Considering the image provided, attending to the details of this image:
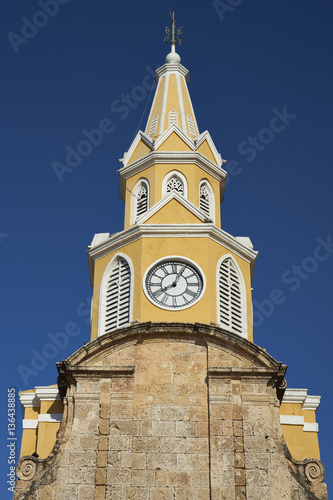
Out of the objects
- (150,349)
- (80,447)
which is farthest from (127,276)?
(80,447)

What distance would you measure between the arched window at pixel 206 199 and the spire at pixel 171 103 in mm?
2421

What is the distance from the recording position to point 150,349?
1202 inches

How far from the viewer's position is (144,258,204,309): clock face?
33094 millimetres

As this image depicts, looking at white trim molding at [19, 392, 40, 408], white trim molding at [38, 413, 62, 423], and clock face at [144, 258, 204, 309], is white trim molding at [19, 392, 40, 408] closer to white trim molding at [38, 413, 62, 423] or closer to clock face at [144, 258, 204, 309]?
white trim molding at [38, 413, 62, 423]

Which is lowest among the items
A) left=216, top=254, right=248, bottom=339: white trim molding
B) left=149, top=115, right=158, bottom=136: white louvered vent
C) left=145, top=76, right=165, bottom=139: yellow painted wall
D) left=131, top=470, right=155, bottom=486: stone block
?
left=131, top=470, right=155, bottom=486: stone block

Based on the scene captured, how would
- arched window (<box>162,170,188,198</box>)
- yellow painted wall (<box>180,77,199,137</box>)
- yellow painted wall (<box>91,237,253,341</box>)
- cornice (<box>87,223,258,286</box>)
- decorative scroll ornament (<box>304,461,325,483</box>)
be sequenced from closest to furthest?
1. decorative scroll ornament (<box>304,461,325,483</box>)
2. yellow painted wall (<box>91,237,253,341</box>)
3. cornice (<box>87,223,258,286</box>)
4. arched window (<box>162,170,188,198</box>)
5. yellow painted wall (<box>180,77,199,137</box>)

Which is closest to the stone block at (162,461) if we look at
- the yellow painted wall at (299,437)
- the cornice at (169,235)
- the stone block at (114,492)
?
the stone block at (114,492)

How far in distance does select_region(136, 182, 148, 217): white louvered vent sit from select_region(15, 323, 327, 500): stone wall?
793cm

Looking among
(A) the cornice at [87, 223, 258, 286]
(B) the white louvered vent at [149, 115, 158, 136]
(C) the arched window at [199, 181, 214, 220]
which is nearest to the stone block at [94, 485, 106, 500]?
(A) the cornice at [87, 223, 258, 286]

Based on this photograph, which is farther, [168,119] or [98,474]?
[168,119]

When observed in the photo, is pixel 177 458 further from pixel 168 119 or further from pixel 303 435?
pixel 168 119

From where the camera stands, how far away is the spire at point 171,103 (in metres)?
40.0

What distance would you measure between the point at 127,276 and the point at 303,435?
7916 mm

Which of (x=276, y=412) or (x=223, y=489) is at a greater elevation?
(x=276, y=412)
